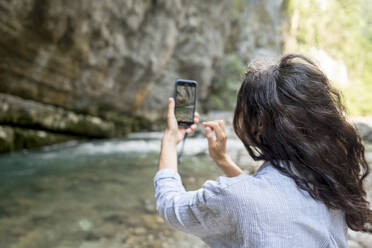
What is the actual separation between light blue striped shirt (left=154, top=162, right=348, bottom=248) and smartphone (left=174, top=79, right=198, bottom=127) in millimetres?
438

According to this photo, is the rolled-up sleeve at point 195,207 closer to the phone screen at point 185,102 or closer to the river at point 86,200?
the phone screen at point 185,102

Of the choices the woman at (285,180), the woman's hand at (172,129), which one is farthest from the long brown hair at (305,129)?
the woman's hand at (172,129)

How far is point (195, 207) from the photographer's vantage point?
882mm

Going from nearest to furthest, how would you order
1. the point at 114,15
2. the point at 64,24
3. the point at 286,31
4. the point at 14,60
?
the point at 14,60, the point at 64,24, the point at 114,15, the point at 286,31

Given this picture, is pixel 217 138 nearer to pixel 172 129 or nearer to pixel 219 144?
pixel 219 144

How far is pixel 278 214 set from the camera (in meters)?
0.79

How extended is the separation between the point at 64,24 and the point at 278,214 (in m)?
7.10

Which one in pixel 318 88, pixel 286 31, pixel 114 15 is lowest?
pixel 318 88

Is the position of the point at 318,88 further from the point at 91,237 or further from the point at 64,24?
the point at 64,24

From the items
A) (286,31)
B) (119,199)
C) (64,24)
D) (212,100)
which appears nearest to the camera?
(119,199)

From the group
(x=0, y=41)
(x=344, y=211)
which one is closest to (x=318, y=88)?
(x=344, y=211)

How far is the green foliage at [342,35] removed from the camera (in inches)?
819

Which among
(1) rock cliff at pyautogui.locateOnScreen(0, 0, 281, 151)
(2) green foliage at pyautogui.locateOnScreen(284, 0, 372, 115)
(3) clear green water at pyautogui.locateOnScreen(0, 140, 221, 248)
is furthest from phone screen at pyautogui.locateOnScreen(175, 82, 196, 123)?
(2) green foliage at pyautogui.locateOnScreen(284, 0, 372, 115)

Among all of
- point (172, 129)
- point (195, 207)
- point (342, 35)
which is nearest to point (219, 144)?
point (172, 129)
